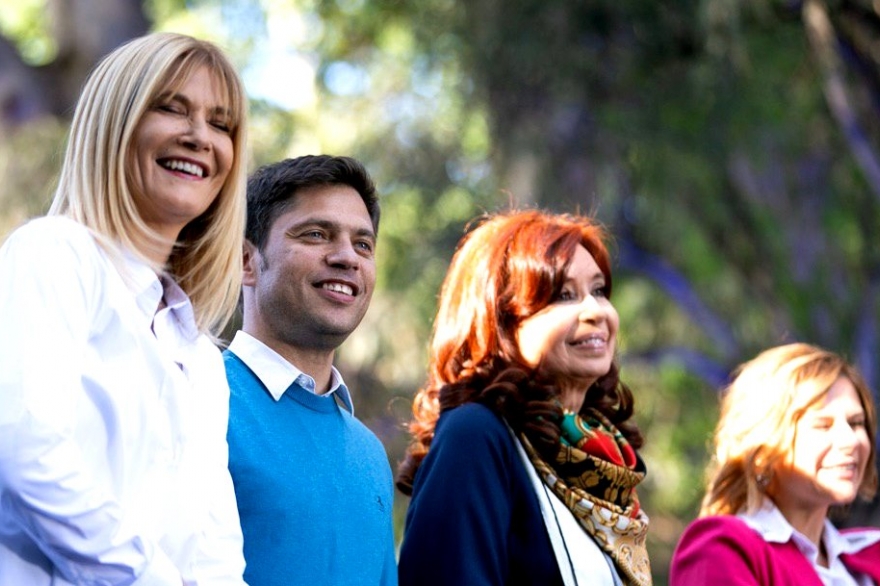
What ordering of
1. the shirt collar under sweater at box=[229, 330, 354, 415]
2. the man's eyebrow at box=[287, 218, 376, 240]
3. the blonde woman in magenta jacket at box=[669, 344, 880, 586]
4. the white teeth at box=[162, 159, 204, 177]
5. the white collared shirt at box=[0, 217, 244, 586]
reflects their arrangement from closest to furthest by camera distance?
the white collared shirt at box=[0, 217, 244, 586] → the white teeth at box=[162, 159, 204, 177] → the shirt collar under sweater at box=[229, 330, 354, 415] → the man's eyebrow at box=[287, 218, 376, 240] → the blonde woman in magenta jacket at box=[669, 344, 880, 586]

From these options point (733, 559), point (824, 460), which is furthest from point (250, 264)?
point (824, 460)

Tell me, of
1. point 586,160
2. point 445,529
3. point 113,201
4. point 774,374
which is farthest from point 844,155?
point 113,201

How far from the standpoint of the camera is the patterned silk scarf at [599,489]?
325 centimetres

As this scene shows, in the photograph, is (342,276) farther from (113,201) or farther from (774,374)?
(774,374)

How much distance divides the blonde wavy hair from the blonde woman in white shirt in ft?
6.21

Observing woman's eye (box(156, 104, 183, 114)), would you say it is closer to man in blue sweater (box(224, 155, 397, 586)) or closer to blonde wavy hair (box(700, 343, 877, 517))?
man in blue sweater (box(224, 155, 397, 586))

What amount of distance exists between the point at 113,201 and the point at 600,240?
5.14 feet

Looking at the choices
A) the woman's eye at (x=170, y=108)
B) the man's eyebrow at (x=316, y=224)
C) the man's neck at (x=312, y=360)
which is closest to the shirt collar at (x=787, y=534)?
the man's neck at (x=312, y=360)

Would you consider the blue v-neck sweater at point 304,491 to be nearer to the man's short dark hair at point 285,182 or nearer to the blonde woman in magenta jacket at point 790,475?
the man's short dark hair at point 285,182

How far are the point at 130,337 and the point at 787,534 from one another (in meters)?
2.23

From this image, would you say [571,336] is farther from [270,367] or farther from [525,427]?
[270,367]

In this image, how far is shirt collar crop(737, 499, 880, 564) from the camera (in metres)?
3.87

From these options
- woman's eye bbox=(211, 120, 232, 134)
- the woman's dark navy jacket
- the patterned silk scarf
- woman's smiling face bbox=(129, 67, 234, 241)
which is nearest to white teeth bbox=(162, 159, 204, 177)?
woman's smiling face bbox=(129, 67, 234, 241)

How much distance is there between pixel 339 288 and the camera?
2926mm
